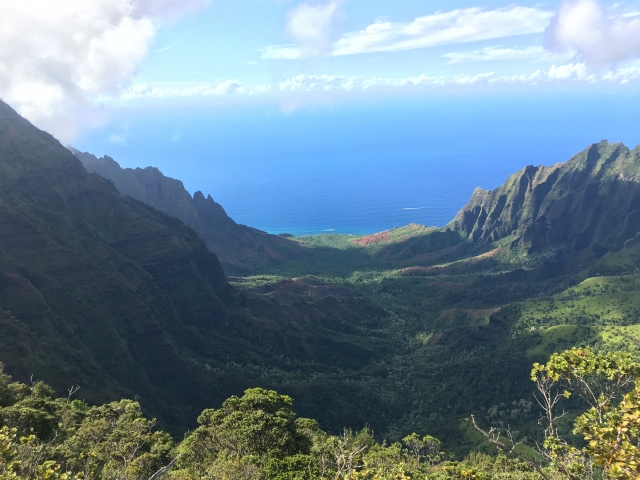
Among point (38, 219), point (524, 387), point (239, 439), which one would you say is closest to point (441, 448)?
point (524, 387)

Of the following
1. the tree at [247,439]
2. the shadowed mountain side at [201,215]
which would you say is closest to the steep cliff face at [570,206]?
the shadowed mountain side at [201,215]

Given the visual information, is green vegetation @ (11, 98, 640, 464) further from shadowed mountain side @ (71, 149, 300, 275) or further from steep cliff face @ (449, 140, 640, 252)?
shadowed mountain side @ (71, 149, 300, 275)

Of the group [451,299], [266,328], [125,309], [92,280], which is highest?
[92,280]

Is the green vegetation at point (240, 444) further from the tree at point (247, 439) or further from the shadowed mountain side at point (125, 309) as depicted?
the shadowed mountain side at point (125, 309)

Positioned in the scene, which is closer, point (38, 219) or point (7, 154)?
point (38, 219)

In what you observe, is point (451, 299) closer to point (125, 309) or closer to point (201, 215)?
point (125, 309)

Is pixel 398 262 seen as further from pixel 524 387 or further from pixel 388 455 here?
pixel 388 455

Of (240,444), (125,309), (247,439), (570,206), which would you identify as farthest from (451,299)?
(240,444)
